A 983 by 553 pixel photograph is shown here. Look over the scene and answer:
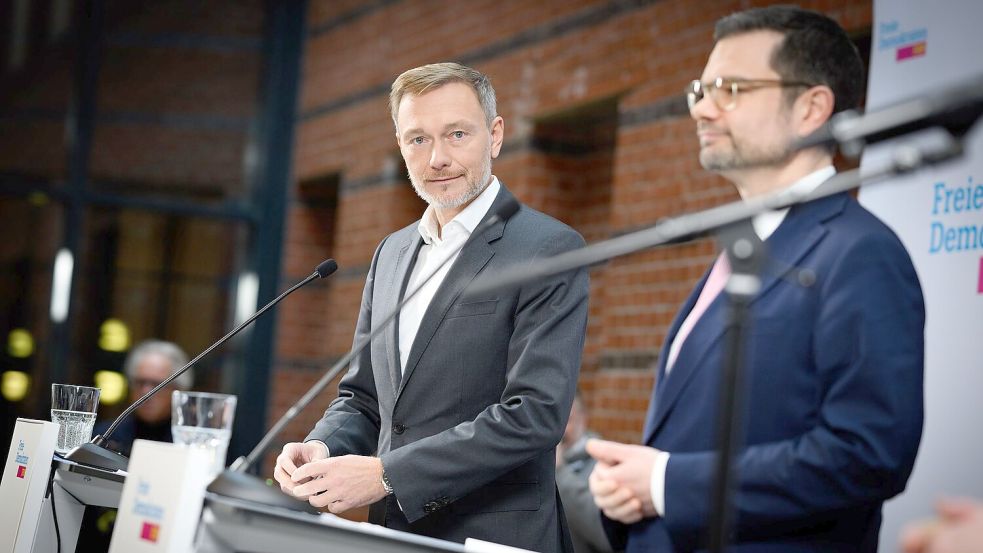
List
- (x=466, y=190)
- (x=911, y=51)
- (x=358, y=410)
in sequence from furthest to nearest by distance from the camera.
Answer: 1. (x=911, y=51)
2. (x=358, y=410)
3. (x=466, y=190)

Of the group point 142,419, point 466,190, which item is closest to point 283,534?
point 466,190

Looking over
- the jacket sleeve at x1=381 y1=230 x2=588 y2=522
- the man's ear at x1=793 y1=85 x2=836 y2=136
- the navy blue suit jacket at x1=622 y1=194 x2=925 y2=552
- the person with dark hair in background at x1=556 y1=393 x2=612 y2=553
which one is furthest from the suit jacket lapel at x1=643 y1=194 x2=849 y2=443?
the person with dark hair in background at x1=556 y1=393 x2=612 y2=553

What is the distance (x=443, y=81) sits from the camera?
2377 mm

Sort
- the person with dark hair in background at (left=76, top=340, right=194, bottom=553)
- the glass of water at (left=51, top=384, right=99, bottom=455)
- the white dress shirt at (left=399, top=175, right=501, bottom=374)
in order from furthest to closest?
the person with dark hair in background at (left=76, top=340, right=194, bottom=553)
the glass of water at (left=51, top=384, right=99, bottom=455)
the white dress shirt at (left=399, top=175, right=501, bottom=374)

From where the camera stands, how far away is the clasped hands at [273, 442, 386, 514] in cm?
193

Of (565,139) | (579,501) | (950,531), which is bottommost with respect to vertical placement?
(579,501)

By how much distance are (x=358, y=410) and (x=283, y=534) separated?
89 centimetres

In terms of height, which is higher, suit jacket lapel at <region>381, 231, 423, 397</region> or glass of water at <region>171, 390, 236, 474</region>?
suit jacket lapel at <region>381, 231, 423, 397</region>

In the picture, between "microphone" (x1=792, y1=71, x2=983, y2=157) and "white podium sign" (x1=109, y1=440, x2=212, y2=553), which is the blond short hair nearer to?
"white podium sign" (x1=109, y1=440, x2=212, y2=553)

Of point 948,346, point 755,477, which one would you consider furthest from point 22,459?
point 948,346

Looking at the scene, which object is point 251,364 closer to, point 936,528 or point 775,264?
point 775,264

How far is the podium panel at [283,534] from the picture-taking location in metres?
1.49

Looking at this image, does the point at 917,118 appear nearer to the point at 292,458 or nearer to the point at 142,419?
the point at 292,458

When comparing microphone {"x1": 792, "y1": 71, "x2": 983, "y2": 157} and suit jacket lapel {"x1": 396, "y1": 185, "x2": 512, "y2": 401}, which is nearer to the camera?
microphone {"x1": 792, "y1": 71, "x2": 983, "y2": 157}
